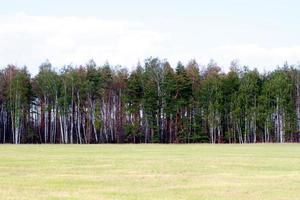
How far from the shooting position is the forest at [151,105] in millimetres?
101250

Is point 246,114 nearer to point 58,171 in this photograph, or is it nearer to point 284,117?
point 284,117

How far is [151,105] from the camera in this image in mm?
102438

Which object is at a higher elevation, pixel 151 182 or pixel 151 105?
pixel 151 105

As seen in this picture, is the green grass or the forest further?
the forest

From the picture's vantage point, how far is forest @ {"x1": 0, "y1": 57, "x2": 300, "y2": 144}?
10125 cm

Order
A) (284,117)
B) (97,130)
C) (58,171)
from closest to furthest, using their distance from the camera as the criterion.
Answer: (58,171), (284,117), (97,130)

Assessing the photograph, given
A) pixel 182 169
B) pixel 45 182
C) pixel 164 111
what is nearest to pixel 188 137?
pixel 164 111

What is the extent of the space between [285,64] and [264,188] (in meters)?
90.1

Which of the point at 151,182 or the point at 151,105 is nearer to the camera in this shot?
the point at 151,182

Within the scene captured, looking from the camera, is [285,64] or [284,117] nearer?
[284,117]

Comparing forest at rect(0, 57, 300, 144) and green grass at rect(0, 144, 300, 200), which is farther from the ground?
forest at rect(0, 57, 300, 144)

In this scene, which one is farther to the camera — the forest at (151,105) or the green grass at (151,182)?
the forest at (151,105)

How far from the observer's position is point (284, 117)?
100 m

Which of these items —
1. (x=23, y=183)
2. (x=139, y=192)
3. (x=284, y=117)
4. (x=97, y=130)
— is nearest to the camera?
(x=139, y=192)
